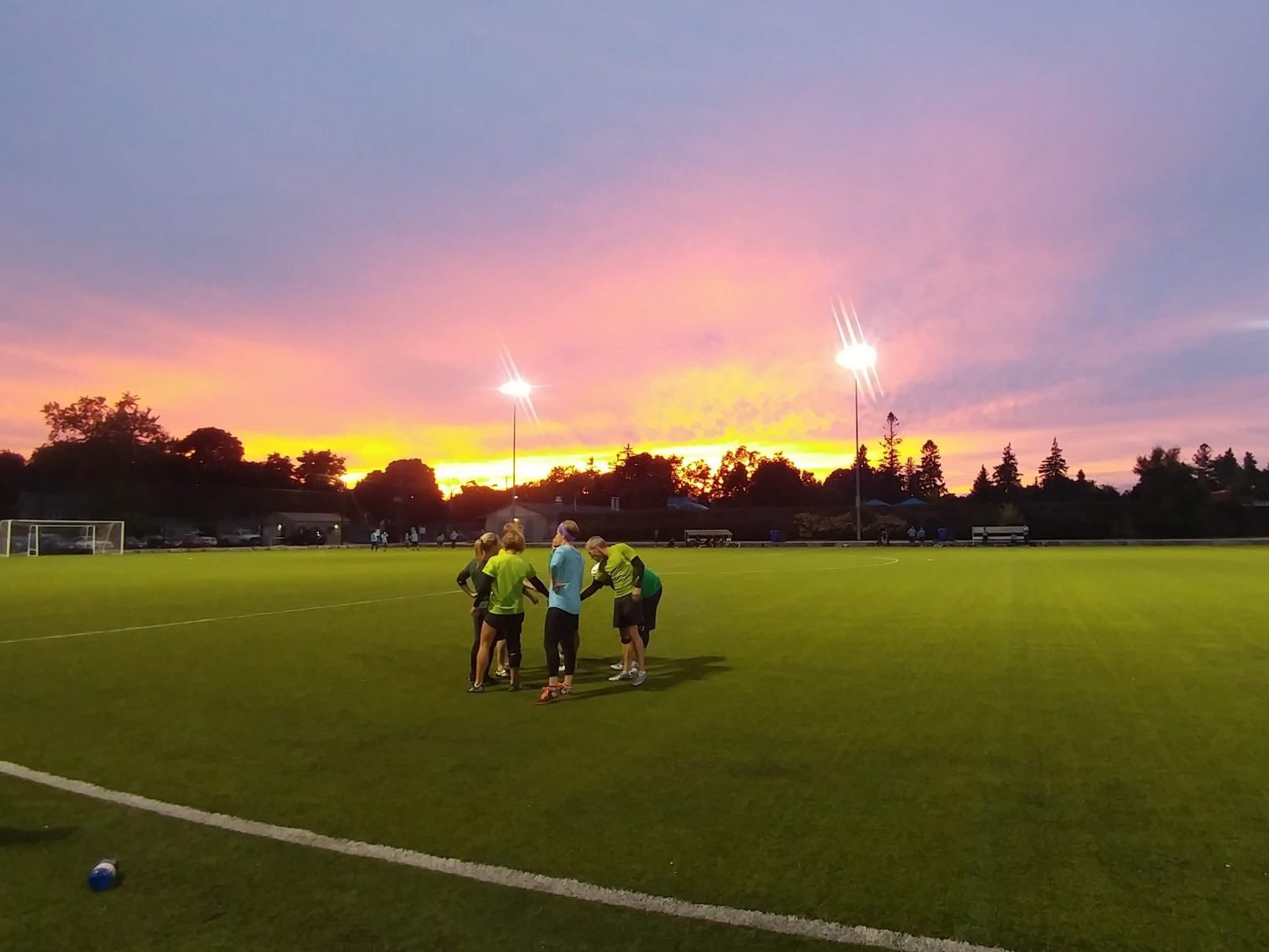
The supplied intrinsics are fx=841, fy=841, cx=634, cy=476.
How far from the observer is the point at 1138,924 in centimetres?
354

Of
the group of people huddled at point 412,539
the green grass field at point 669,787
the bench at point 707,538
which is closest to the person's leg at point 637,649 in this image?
the green grass field at point 669,787

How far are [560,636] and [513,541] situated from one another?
1.08 meters

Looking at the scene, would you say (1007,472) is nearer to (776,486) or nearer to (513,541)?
(776,486)

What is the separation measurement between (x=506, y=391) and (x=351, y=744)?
6125cm

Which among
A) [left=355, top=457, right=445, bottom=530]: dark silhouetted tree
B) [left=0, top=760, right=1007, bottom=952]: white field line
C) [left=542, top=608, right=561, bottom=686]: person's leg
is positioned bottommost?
[left=0, top=760, right=1007, bottom=952]: white field line

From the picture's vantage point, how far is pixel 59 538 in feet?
181

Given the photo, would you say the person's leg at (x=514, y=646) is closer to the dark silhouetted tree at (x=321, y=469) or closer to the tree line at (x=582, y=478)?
the tree line at (x=582, y=478)

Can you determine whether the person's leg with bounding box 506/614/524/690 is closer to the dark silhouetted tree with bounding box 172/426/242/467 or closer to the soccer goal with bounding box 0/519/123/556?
the soccer goal with bounding box 0/519/123/556

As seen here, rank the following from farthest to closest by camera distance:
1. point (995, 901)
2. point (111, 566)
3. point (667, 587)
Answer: point (111, 566) → point (667, 587) → point (995, 901)

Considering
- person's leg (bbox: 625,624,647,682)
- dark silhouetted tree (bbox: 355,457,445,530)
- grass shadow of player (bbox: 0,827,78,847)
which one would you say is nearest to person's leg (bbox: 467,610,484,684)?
person's leg (bbox: 625,624,647,682)

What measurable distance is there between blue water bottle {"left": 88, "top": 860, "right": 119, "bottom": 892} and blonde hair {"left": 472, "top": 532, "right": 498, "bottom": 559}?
5085mm

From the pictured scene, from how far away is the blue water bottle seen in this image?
12.8ft

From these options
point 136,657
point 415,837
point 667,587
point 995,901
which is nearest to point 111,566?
point 667,587

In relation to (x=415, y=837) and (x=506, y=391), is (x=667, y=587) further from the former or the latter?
(x=506, y=391)
